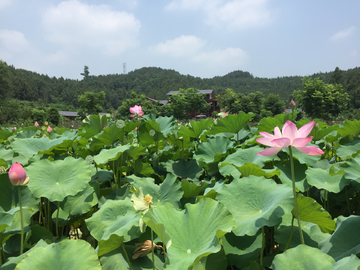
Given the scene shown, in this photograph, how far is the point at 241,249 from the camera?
67cm

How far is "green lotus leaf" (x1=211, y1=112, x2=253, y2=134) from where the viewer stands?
58.9 inches

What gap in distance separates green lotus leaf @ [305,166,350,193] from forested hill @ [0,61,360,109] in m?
58.9

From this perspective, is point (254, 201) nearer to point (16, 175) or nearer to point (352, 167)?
point (352, 167)

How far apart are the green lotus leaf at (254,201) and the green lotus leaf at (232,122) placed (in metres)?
0.76

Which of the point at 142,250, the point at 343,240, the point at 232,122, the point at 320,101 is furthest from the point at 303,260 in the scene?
the point at 320,101

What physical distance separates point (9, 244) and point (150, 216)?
666 millimetres

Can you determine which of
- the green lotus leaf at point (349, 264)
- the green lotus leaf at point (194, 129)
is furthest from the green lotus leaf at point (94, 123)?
the green lotus leaf at point (349, 264)

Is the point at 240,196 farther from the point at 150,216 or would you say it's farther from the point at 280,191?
the point at 150,216

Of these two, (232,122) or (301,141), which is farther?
(232,122)

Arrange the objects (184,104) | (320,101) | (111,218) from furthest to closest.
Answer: (184,104)
(320,101)
(111,218)

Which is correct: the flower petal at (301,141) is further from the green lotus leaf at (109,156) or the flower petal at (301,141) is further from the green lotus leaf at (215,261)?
the green lotus leaf at (109,156)

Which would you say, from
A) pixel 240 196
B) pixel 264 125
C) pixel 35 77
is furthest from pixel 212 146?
pixel 35 77

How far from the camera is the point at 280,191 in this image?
70 cm

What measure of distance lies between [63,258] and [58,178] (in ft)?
1.86
